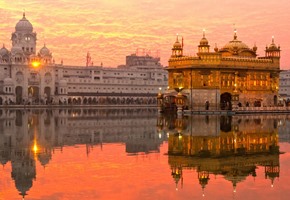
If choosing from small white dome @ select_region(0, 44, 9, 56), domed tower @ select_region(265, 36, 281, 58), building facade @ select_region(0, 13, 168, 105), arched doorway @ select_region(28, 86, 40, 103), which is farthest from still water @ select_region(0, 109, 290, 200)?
small white dome @ select_region(0, 44, 9, 56)

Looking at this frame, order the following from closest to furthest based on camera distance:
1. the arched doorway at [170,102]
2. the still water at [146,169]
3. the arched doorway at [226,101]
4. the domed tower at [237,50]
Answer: the still water at [146,169] → the arched doorway at [226,101] → the arched doorway at [170,102] → the domed tower at [237,50]

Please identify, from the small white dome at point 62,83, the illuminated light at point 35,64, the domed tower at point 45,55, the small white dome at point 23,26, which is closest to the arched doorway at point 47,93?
the small white dome at point 62,83

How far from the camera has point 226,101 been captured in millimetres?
63469

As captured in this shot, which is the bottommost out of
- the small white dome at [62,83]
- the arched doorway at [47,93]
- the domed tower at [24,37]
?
the arched doorway at [47,93]

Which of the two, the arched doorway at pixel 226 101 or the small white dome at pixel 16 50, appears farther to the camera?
the small white dome at pixel 16 50

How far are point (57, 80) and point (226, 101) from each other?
6559cm

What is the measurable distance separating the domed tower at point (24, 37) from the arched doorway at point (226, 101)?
66752 millimetres

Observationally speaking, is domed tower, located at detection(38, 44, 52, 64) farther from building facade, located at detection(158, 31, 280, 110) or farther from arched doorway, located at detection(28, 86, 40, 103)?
building facade, located at detection(158, 31, 280, 110)

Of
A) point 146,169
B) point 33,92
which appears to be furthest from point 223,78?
point 33,92

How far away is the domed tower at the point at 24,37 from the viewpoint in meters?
120

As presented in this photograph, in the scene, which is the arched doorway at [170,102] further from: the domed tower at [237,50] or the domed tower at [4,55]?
the domed tower at [4,55]

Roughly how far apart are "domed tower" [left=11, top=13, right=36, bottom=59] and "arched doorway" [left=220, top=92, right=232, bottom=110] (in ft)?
219

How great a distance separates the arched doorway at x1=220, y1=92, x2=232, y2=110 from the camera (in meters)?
61.7

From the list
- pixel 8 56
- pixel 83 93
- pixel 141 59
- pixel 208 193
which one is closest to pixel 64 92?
pixel 83 93
